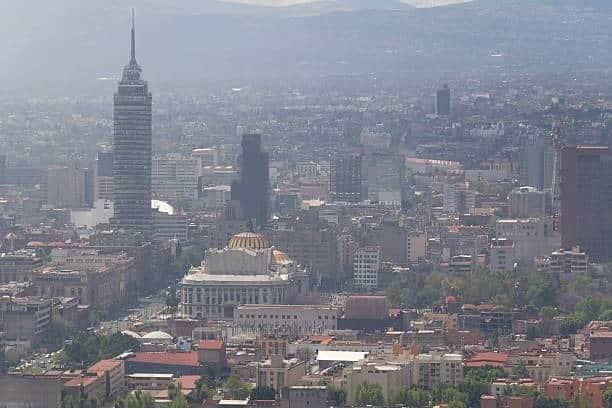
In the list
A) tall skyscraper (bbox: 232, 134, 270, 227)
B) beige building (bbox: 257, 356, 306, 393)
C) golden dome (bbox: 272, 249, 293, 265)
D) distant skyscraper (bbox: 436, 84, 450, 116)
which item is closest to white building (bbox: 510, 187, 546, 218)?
tall skyscraper (bbox: 232, 134, 270, 227)

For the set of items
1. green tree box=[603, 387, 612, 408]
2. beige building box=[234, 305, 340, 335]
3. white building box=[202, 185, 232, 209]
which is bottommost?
green tree box=[603, 387, 612, 408]

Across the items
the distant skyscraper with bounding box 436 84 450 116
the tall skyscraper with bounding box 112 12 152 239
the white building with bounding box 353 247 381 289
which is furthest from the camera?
the distant skyscraper with bounding box 436 84 450 116

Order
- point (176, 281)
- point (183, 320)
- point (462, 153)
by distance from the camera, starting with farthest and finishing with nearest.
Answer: point (462, 153)
point (176, 281)
point (183, 320)

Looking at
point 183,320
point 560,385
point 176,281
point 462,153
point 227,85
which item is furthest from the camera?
point 227,85

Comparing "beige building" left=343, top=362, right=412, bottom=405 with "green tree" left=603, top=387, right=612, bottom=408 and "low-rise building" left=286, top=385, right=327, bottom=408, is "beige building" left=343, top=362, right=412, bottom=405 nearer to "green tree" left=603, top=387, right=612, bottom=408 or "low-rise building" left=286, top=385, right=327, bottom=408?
"low-rise building" left=286, top=385, right=327, bottom=408

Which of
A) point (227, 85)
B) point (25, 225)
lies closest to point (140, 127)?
point (25, 225)

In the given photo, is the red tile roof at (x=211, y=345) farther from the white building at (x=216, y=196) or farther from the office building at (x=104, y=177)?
the office building at (x=104, y=177)

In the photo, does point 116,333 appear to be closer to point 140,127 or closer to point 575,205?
point 575,205
